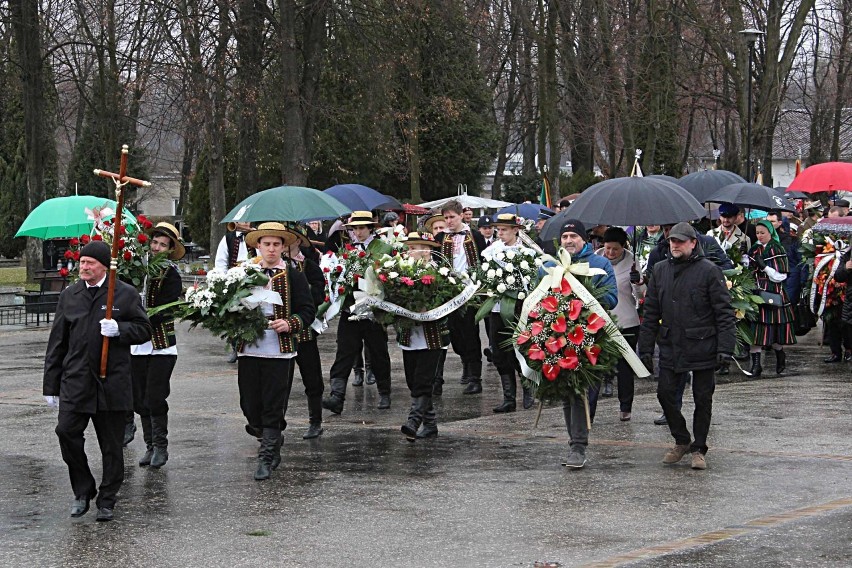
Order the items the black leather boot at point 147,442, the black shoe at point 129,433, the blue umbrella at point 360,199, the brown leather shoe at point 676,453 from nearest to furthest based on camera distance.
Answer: the brown leather shoe at point 676,453 < the black leather boot at point 147,442 < the black shoe at point 129,433 < the blue umbrella at point 360,199

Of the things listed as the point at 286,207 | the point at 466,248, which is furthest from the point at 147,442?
the point at 466,248

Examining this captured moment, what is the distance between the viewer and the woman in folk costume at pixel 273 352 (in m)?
9.60

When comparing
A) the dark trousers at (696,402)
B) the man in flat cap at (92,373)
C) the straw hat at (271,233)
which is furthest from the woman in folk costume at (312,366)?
the dark trousers at (696,402)

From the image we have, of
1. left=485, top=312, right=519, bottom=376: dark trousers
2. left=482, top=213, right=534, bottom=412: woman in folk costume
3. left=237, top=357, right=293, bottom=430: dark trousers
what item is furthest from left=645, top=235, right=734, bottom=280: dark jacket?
left=237, top=357, right=293, bottom=430: dark trousers

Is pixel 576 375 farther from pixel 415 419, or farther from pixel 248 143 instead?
pixel 248 143

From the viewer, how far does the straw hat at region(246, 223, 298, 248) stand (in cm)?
980

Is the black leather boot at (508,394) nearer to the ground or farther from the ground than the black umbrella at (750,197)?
nearer to the ground

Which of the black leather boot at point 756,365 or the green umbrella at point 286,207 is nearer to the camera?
the green umbrella at point 286,207

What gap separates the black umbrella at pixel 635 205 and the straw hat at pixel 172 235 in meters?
3.23

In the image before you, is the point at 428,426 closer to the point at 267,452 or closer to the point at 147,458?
the point at 267,452

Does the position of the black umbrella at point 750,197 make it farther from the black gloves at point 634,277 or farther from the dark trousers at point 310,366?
the dark trousers at point 310,366

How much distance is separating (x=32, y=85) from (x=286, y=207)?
18.8 m

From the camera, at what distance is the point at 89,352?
27.6 ft

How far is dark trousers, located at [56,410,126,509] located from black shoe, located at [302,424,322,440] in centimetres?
288
